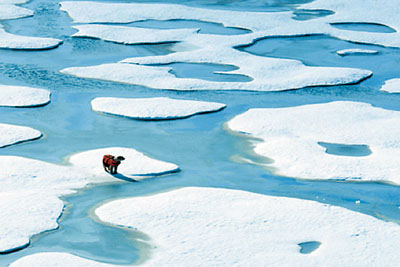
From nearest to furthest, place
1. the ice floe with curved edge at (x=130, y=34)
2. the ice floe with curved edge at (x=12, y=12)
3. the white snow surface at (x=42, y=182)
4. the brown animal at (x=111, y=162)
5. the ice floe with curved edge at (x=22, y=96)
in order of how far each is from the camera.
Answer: the white snow surface at (x=42, y=182)
the brown animal at (x=111, y=162)
the ice floe with curved edge at (x=22, y=96)
the ice floe with curved edge at (x=130, y=34)
the ice floe with curved edge at (x=12, y=12)

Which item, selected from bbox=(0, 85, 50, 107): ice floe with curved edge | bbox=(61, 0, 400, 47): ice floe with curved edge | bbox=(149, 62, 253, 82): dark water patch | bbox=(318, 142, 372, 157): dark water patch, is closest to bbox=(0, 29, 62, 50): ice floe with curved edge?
bbox=(61, 0, 400, 47): ice floe with curved edge

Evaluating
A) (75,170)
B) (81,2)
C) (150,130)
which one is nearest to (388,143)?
(150,130)

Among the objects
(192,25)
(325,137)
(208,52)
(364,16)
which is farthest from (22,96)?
(364,16)

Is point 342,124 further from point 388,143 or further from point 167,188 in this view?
point 167,188

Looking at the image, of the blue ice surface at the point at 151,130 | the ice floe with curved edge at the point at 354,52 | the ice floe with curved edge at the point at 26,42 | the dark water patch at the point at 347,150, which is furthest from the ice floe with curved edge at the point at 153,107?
the ice floe with curved edge at the point at 354,52

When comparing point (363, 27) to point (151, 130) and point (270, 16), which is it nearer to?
point (270, 16)

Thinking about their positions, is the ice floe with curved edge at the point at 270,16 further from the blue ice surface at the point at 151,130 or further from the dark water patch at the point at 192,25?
the blue ice surface at the point at 151,130
